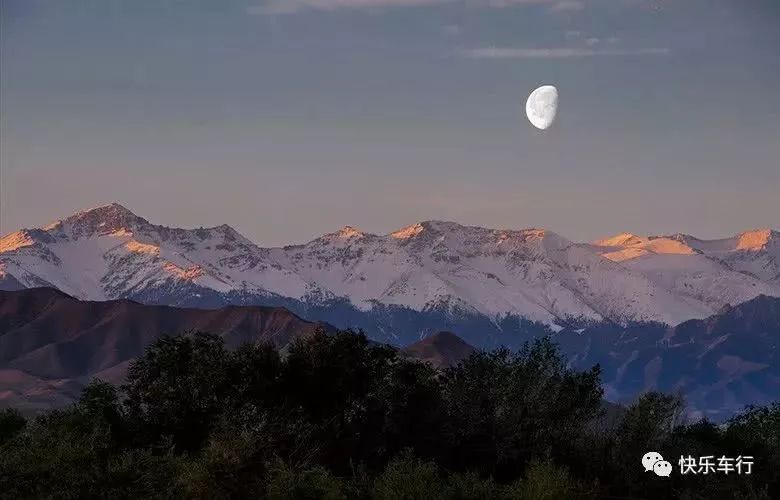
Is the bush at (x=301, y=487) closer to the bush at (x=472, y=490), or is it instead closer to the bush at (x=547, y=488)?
the bush at (x=472, y=490)

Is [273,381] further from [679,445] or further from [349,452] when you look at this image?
[679,445]

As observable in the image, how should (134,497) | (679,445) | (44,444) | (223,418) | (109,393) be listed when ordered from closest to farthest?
(134,497) → (44,444) → (223,418) → (679,445) → (109,393)

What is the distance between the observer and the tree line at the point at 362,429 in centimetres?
6281

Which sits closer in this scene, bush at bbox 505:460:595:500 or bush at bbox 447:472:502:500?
bush at bbox 505:460:595:500

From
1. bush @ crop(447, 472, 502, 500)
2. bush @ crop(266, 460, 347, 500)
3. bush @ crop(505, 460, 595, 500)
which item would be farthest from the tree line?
bush @ crop(266, 460, 347, 500)

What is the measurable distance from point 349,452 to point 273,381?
728 cm

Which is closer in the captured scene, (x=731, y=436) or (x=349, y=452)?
(x=349, y=452)

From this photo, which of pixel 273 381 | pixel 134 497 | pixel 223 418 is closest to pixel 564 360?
pixel 273 381

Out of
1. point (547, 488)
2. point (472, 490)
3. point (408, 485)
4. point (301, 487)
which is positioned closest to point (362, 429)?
point (472, 490)

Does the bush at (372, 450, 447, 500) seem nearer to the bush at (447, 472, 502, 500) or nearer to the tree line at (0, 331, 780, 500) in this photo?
the tree line at (0, 331, 780, 500)

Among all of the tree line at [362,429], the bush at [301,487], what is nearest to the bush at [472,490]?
the tree line at [362,429]

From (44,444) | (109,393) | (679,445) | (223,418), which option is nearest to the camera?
(44,444)

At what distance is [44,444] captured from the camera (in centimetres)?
6606

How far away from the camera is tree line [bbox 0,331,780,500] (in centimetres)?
6281
